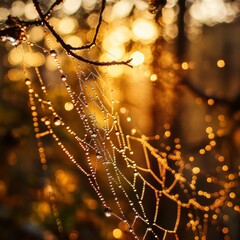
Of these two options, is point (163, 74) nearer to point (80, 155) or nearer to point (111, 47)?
point (111, 47)

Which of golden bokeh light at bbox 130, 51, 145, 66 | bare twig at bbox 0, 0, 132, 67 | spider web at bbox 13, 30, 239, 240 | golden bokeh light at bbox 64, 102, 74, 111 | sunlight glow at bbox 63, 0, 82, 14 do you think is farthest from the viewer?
sunlight glow at bbox 63, 0, 82, 14

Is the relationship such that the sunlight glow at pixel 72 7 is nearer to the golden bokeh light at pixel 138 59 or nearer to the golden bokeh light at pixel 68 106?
the golden bokeh light at pixel 68 106

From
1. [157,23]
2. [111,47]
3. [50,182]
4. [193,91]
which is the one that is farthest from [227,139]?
[50,182]

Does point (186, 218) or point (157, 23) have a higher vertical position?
point (157, 23)

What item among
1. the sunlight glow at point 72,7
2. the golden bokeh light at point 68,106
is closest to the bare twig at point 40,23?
the golden bokeh light at point 68,106

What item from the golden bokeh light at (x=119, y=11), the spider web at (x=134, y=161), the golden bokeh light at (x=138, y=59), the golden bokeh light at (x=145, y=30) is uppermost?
the golden bokeh light at (x=119, y=11)

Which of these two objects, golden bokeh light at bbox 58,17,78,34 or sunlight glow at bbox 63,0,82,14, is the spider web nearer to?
golden bokeh light at bbox 58,17,78,34

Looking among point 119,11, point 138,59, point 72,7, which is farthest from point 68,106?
point 72,7

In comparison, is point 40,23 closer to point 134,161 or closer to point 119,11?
point 134,161

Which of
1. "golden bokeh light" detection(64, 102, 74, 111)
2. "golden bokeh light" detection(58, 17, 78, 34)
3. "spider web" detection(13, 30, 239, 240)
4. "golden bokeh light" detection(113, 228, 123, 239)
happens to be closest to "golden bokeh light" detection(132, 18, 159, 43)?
"spider web" detection(13, 30, 239, 240)

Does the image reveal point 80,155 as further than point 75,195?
Yes

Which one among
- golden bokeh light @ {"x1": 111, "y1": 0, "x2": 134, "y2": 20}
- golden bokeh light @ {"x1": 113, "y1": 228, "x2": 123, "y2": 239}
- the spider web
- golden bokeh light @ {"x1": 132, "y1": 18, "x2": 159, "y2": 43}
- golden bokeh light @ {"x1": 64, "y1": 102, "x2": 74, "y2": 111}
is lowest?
golden bokeh light @ {"x1": 113, "y1": 228, "x2": 123, "y2": 239}
